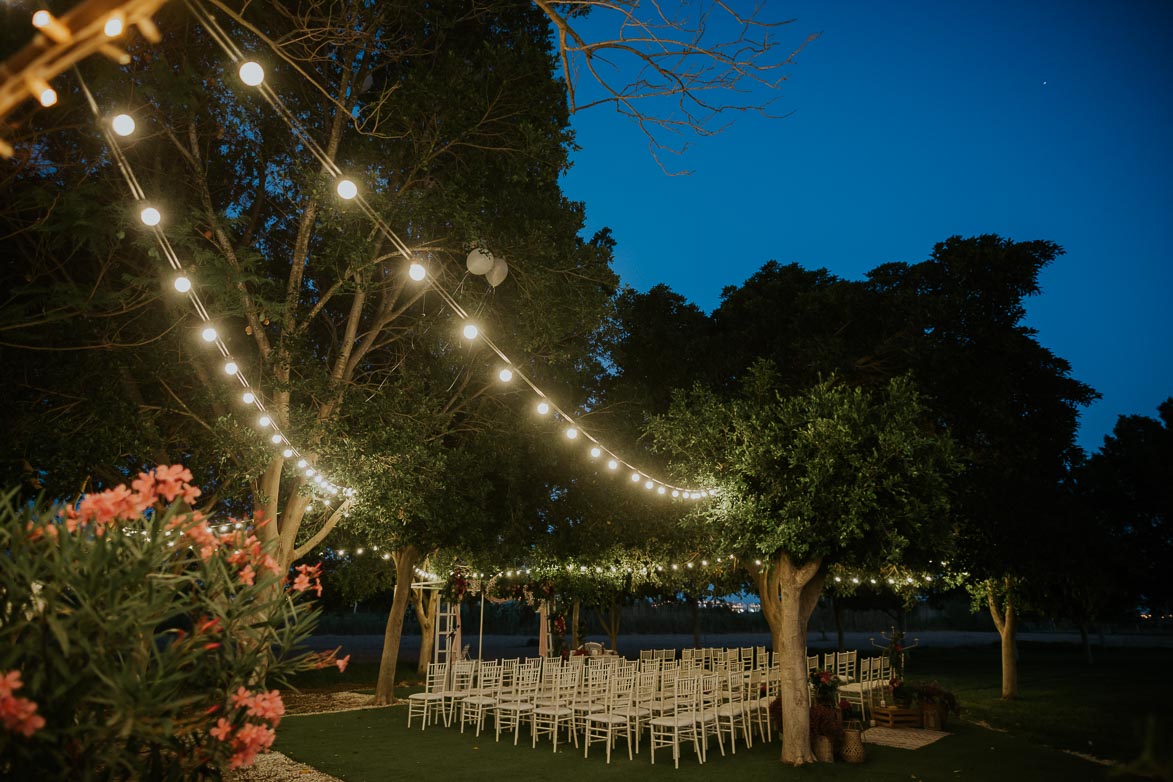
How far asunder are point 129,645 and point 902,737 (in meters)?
10.9

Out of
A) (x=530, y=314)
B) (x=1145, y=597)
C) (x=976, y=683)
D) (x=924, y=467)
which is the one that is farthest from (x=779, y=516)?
(x=1145, y=597)

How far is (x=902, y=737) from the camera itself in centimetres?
1071

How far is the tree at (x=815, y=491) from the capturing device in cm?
801

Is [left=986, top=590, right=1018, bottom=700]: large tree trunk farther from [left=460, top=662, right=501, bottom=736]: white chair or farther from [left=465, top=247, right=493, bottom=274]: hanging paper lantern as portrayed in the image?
[left=465, top=247, right=493, bottom=274]: hanging paper lantern

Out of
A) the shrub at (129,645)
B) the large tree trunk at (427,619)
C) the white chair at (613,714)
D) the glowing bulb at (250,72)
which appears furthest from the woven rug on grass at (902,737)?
the large tree trunk at (427,619)

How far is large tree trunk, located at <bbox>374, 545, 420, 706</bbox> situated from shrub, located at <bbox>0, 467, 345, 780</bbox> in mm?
12059

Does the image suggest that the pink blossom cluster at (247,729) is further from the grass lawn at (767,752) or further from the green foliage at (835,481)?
the green foliage at (835,481)

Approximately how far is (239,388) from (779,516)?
7086 mm

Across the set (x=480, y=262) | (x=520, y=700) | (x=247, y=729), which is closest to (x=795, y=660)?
(x=520, y=700)

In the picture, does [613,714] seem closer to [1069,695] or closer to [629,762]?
[629,762]

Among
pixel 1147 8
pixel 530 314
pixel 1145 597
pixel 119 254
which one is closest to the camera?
pixel 119 254

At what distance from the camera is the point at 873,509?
26.7 feet

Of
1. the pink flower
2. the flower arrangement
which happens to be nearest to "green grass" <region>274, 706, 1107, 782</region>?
the flower arrangement

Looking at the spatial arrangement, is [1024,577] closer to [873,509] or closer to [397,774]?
[873,509]
